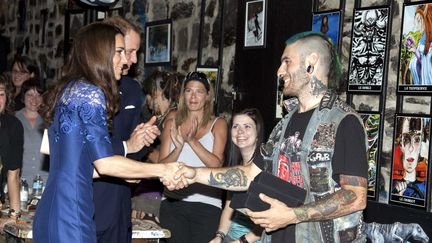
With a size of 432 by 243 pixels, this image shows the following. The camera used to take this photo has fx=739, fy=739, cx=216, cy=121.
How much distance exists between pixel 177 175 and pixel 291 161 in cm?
73

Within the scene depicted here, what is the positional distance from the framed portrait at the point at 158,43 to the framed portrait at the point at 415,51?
3.43 metres

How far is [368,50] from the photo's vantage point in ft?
16.6

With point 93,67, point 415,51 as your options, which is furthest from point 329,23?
point 93,67

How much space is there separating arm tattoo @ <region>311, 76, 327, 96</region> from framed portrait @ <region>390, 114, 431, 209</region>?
1.60 metres

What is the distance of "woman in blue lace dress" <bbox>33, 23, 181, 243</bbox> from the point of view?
3248 mm

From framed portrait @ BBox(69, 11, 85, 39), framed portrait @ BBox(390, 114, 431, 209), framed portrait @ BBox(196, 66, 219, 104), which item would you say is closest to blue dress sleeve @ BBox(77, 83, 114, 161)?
framed portrait @ BBox(390, 114, 431, 209)

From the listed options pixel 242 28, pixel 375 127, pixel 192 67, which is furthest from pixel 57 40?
pixel 375 127

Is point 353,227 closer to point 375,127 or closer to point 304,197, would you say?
point 304,197

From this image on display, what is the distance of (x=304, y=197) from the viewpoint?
307 centimetres

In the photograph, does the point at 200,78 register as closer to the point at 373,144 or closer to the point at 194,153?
the point at 194,153

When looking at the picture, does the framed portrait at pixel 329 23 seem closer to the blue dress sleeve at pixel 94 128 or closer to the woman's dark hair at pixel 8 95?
the woman's dark hair at pixel 8 95

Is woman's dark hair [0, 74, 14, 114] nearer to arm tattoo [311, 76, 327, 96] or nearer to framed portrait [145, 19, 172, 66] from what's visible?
framed portrait [145, 19, 172, 66]

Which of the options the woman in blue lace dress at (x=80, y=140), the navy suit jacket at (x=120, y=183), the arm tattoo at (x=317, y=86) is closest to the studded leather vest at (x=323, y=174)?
the arm tattoo at (x=317, y=86)

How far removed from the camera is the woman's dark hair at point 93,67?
3.37m
